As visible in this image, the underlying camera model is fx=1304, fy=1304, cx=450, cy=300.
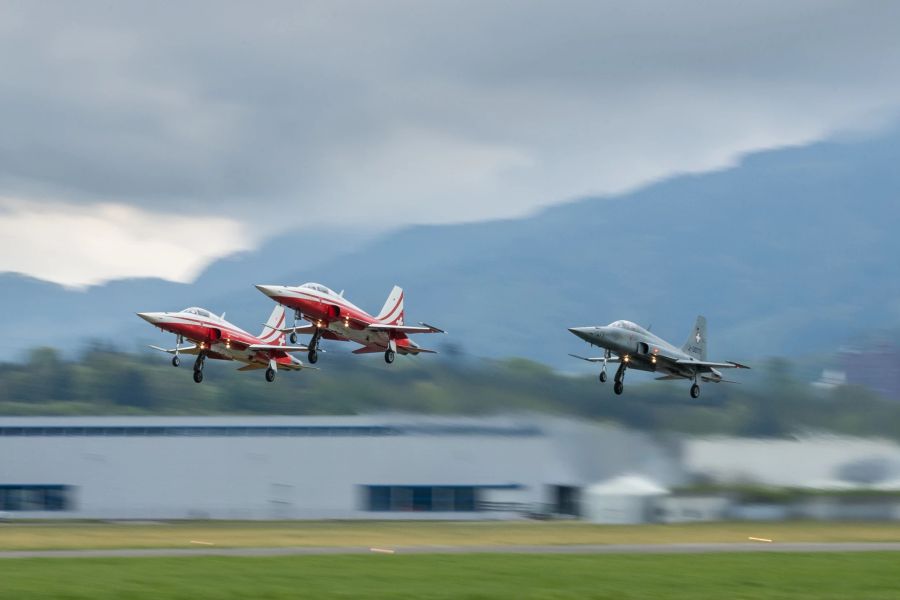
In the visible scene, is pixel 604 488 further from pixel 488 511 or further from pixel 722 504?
pixel 488 511

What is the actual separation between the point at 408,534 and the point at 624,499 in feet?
44.5

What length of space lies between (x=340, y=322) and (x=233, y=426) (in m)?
48.1

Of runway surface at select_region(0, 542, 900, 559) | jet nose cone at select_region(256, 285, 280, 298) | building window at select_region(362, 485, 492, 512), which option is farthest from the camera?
building window at select_region(362, 485, 492, 512)

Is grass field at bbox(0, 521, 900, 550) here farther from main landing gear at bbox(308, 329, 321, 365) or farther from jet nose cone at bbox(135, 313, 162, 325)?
main landing gear at bbox(308, 329, 321, 365)

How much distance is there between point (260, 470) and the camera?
324 ft

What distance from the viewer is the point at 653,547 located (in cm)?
6206

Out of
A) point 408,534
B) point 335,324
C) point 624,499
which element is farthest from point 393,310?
point 624,499

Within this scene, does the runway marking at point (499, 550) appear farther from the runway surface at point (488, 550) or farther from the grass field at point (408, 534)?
the grass field at point (408, 534)

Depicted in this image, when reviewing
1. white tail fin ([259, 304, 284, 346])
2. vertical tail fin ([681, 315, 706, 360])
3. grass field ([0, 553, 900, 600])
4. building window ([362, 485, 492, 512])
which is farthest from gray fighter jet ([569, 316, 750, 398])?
building window ([362, 485, 492, 512])

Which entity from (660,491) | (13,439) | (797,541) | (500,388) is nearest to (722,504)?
(660,491)

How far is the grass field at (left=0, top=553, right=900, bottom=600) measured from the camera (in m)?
41.9

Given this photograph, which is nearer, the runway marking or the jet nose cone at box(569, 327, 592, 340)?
the jet nose cone at box(569, 327, 592, 340)

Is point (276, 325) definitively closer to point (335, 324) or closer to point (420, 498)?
point (335, 324)

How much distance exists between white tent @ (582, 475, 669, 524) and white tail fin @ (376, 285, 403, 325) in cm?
2382
